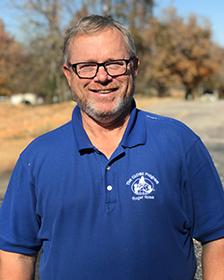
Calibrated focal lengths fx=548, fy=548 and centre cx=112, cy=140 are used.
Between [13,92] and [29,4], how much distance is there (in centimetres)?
2948

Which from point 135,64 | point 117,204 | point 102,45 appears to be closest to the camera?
point 117,204

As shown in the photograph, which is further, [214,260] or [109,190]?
[214,260]

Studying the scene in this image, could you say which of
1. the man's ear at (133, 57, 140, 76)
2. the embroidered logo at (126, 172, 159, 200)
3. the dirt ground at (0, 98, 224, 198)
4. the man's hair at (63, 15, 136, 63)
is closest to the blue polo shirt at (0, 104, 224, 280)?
the embroidered logo at (126, 172, 159, 200)

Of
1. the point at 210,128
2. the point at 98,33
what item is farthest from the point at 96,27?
the point at 210,128

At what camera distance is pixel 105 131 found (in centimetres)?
224

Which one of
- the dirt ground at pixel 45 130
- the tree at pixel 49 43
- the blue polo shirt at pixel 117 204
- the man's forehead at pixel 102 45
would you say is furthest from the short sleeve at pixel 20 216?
the tree at pixel 49 43

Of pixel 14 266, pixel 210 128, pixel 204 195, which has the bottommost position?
pixel 210 128

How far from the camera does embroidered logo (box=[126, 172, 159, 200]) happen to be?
206 cm

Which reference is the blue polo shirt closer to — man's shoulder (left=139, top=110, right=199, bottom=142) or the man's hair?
man's shoulder (left=139, top=110, right=199, bottom=142)

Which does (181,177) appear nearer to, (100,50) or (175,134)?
(175,134)

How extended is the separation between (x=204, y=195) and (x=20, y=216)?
29.3 inches

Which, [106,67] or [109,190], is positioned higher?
[106,67]

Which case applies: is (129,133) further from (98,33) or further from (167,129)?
(98,33)

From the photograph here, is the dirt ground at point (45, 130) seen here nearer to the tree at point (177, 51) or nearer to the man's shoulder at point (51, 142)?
the man's shoulder at point (51, 142)
